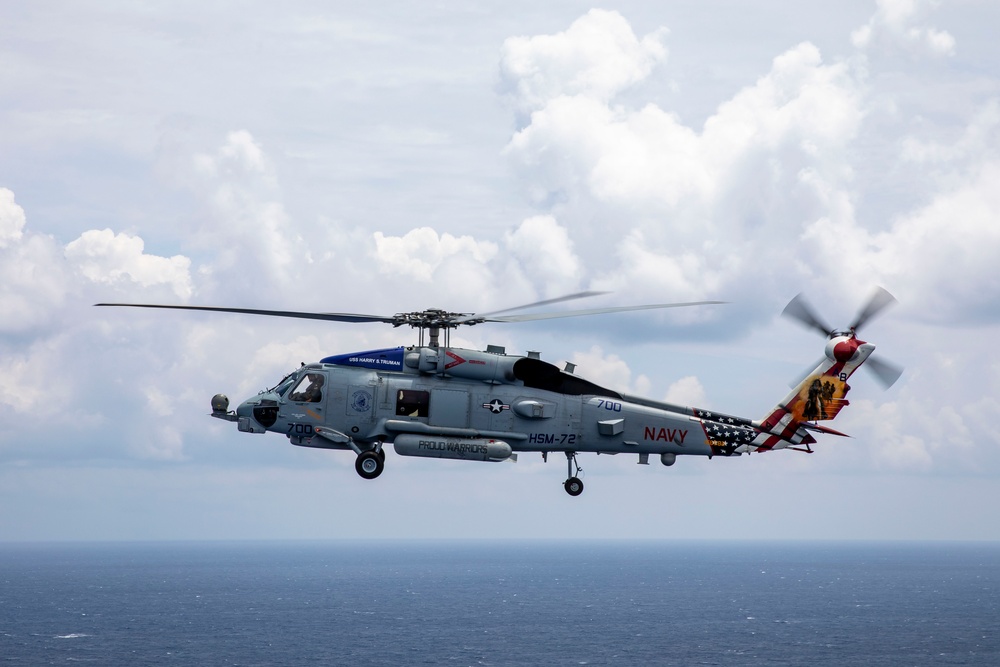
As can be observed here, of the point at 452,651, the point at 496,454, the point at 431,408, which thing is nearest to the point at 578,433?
the point at 496,454

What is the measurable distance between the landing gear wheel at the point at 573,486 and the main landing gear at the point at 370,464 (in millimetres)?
6481

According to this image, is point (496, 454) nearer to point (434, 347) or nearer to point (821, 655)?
point (434, 347)

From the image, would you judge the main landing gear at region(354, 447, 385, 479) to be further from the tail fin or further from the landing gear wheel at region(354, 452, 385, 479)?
the tail fin

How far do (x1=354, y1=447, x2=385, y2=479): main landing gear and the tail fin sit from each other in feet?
45.4

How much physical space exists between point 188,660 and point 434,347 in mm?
173195

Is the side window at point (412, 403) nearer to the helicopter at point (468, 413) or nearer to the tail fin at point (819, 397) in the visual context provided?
the helicopter at point (468, 413)

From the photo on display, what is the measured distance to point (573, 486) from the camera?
117 ft

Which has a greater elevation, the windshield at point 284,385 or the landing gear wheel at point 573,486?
the windshield at point 284,385

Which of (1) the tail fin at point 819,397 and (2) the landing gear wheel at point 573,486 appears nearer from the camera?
(2) the landing gear wheel at point 573,486

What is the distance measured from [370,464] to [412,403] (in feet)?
8.51

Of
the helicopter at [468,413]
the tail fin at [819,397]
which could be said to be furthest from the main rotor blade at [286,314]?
the tail fin at [819,397]

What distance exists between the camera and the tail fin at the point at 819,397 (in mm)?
37344

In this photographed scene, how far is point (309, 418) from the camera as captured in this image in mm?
36562

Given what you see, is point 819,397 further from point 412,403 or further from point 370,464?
point 370,464
